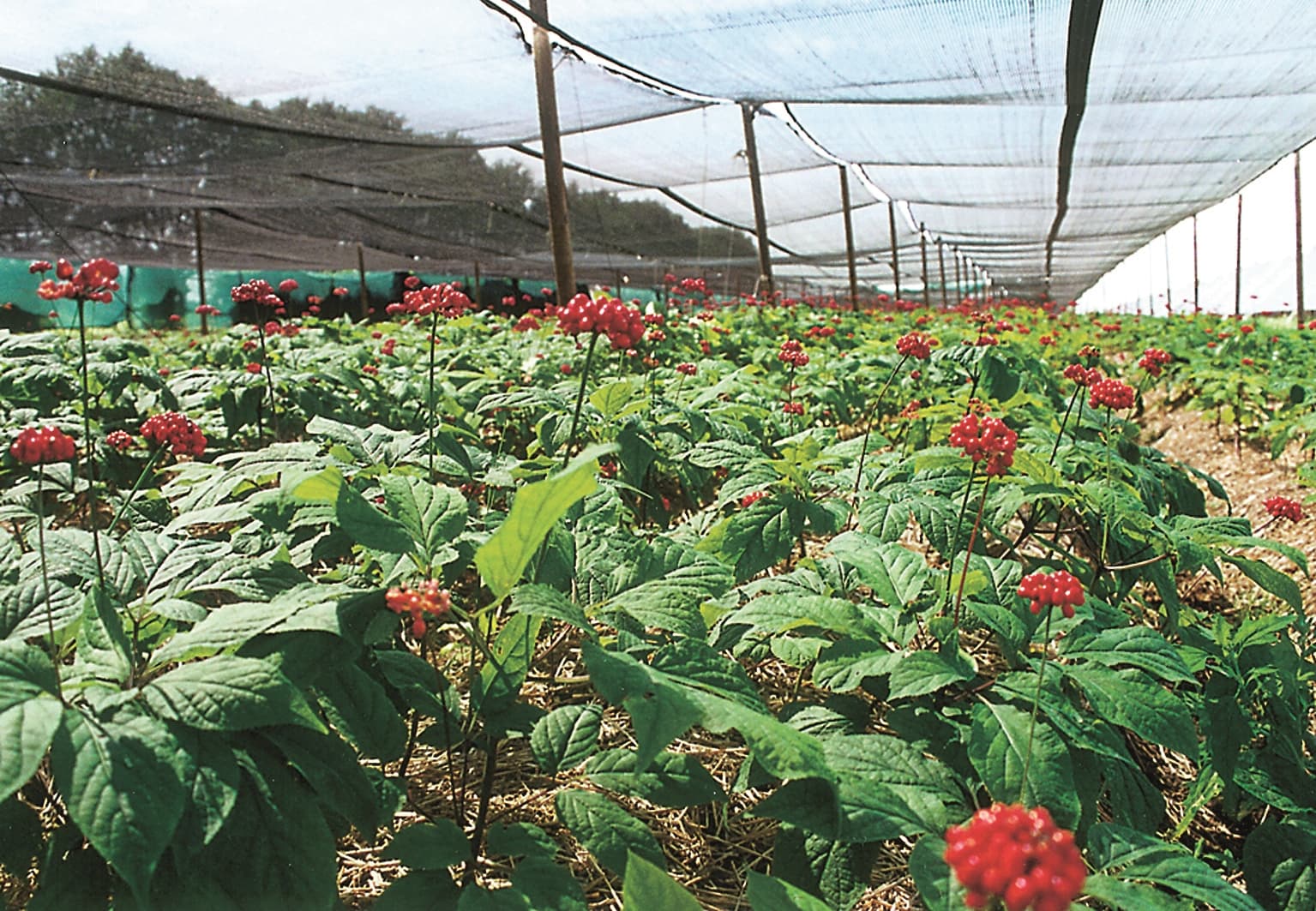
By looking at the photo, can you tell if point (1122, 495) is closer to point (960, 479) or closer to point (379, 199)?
point (960, 479)

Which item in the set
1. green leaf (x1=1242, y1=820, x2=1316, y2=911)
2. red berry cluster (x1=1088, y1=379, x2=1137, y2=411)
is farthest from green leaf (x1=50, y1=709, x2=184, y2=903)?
red berry cluster (x1=1088, y1=379, x2=1137, y2=411)

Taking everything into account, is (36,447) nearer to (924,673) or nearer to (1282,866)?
(924,673)

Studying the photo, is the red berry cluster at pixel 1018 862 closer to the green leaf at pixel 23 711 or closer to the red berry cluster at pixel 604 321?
the green leaf at pixel 23 711

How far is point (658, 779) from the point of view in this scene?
1285 mm

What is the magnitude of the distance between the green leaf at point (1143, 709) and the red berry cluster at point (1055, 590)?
0.22 meters

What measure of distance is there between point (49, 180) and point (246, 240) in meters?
5.40

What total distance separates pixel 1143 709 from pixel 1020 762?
0.78ft

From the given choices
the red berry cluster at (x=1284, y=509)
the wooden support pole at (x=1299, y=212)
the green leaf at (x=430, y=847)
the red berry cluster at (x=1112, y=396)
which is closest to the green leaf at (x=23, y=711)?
the green leaf at (x=430, y=847)

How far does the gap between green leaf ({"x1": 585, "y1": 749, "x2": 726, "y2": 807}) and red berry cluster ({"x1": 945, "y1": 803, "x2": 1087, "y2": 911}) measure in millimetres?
618

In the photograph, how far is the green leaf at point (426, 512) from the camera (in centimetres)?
126

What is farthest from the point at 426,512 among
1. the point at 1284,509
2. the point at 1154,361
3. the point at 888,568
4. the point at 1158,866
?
the point at 1154,361

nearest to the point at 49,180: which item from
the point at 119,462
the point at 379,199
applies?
the point at 379,199

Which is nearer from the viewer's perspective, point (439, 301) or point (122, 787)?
point (122, 787)

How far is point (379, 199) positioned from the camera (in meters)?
12.3
